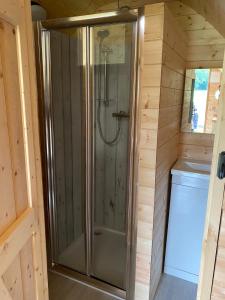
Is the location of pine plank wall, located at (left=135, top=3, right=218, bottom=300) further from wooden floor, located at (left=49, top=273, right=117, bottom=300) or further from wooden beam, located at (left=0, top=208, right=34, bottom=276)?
wooden beam, located at (left=0, top=208, right=34, bottom=276)

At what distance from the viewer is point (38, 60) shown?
1821 mm

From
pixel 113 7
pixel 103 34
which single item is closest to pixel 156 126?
pixel 103 34

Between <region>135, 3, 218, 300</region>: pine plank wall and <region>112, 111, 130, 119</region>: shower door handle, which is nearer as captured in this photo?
<region>135, 3, 218, 300</region>: pine plank wall

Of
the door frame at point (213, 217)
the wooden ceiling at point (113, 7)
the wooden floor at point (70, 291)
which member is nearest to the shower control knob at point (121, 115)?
the wooden ceiling at point (113, 7)

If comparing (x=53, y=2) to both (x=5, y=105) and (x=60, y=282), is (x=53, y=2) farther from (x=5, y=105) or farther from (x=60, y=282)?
(x=60, y=282)

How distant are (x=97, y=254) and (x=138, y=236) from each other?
2.70 feet

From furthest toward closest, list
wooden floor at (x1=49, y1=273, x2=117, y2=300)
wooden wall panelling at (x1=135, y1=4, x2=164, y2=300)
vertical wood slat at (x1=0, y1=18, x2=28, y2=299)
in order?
1. wooden floor at (x1=49, y1=273, x2=117, y2=300)
2. wooden wall panelling at (x1=135, y1=4, x2=164, y2=300)
3. vertical wood slat at (x1=0, y1=18, x2=28, y2=299)

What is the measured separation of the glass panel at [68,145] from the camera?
1.93 m

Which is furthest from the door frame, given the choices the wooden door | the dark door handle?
the wooden door

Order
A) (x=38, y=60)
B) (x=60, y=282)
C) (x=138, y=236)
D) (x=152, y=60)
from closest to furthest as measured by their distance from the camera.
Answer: (x=152, y=60), (x=138, y=236), (x=38, y=60), (x=60, y=282)

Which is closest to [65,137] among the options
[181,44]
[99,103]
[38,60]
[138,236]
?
[99,103]

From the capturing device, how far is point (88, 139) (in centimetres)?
186

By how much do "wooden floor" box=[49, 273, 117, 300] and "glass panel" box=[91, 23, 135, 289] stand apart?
0.14 m

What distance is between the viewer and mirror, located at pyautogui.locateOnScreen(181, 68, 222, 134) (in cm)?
204
